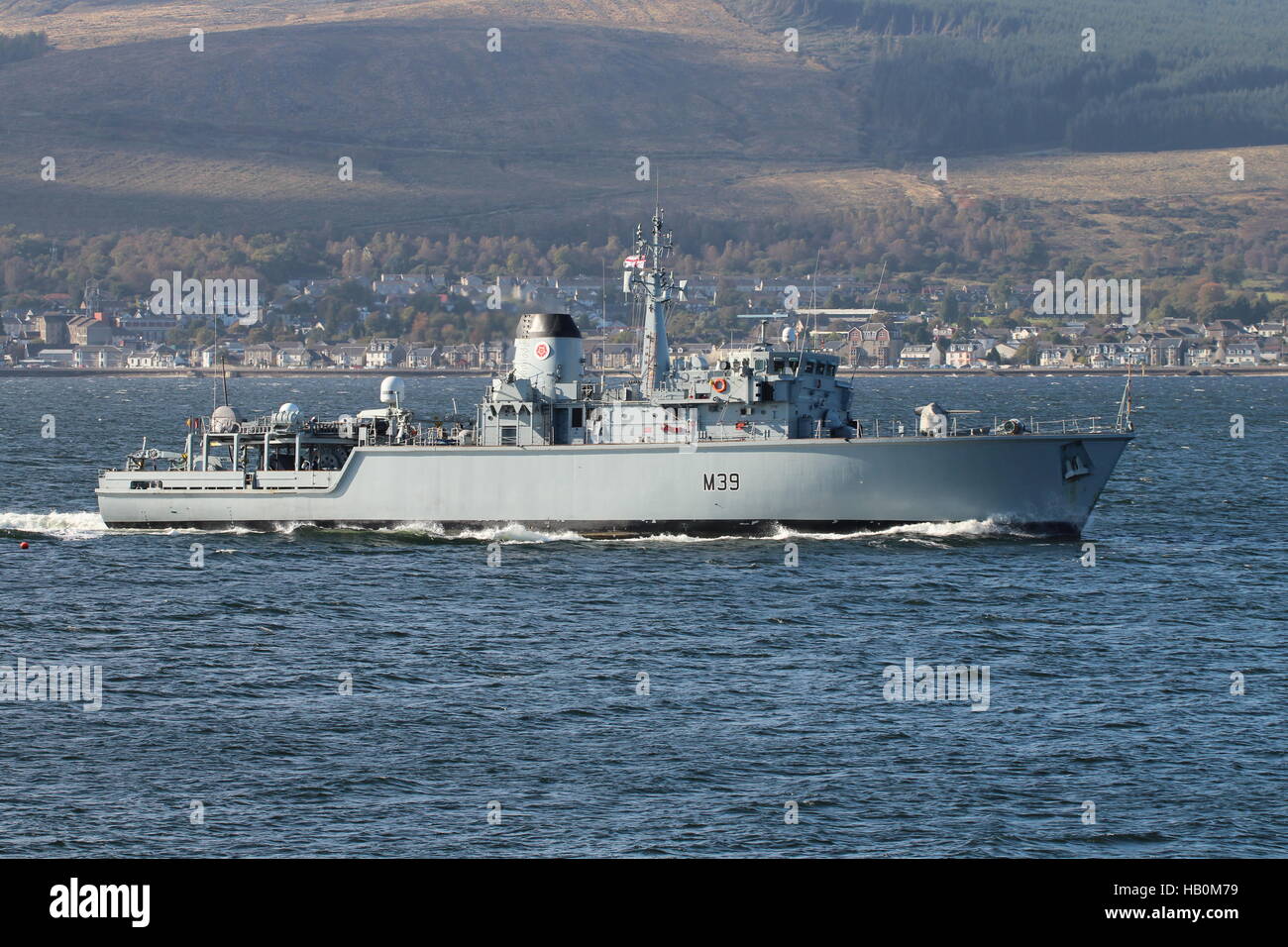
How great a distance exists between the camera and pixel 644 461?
48.7 metres

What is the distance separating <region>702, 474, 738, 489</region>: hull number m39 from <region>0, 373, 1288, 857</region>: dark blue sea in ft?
5.94

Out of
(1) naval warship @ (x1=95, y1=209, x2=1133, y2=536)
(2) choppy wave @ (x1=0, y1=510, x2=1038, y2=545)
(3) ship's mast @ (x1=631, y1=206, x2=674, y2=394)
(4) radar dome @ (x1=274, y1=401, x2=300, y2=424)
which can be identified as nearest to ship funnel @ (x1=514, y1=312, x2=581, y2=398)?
(1) naval warship @ (x1=95, y1=209, x2=1133, y2=536)

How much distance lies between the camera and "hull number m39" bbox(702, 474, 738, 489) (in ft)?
158

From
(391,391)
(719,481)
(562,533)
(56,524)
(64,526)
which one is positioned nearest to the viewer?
(719,481)

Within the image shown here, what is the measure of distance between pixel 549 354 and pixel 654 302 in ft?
13.4

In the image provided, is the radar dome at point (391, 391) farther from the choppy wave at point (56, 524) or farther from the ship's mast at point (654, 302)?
the choppy wave at point (56, 524)

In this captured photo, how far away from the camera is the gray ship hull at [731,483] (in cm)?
4744

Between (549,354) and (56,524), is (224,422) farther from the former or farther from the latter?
(549,354)

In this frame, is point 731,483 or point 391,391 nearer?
point 731,483

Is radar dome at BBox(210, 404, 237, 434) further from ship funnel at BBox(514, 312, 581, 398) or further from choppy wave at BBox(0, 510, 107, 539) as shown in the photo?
ship funnel at BBox(514, 312, 581, 398)

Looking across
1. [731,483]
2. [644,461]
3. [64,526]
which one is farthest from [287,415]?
[731,483]

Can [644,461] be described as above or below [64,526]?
above
